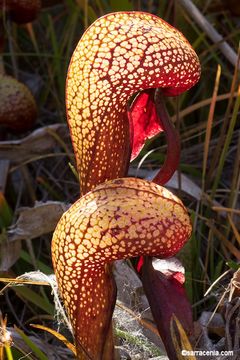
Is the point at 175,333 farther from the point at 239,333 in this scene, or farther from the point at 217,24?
the point at 217,24

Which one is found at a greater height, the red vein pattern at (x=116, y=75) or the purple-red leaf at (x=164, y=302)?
the red vein pattern at (x=116, y=75)

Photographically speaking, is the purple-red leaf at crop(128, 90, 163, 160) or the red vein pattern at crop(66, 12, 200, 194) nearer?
the red vein pattern at crop(66, 12, 200, 194)

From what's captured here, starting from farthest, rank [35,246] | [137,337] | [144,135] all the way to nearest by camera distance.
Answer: [35,246], [137,337], [144,135]

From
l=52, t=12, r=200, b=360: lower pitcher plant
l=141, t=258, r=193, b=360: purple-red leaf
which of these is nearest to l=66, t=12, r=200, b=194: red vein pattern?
l=52, t=12, r=200, b=360: lower pitcher plant

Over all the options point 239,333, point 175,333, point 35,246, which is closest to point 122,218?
point 175,333

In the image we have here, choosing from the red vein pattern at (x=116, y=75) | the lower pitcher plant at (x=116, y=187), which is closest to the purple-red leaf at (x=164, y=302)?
the lower pitcher plant at (x=116, y=187)

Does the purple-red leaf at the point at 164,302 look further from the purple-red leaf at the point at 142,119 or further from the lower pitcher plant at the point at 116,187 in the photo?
the purple-red leaf at the point at 142,119

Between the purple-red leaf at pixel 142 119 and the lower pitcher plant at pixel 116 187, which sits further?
the purple-red leaf at pixel 142 119

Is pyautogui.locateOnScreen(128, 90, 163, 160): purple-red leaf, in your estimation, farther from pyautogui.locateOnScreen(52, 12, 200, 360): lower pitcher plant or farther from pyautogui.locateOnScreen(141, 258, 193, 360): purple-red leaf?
pyautogui.locateOnScreen(141, 258, 193, 360): purple-red leaf
